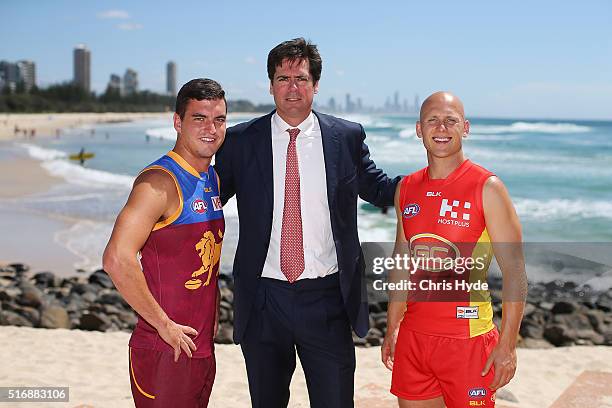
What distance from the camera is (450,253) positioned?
3170 mm

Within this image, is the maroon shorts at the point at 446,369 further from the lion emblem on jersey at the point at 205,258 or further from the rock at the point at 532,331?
the rock at the point at 532,331

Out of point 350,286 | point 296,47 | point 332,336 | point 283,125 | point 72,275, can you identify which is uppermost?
point 296,47

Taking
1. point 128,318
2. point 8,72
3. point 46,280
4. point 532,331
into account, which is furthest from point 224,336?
point 8,72

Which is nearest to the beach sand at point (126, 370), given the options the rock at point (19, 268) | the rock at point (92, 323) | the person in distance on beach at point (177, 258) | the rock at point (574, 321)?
the rock at point (92, 323)

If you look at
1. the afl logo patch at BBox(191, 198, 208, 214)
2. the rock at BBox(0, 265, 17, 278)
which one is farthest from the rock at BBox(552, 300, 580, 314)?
the rock at BBox(0, 265, 17, 278)

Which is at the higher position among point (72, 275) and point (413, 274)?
point (413, 274)

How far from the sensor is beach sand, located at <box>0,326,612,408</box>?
572 cm

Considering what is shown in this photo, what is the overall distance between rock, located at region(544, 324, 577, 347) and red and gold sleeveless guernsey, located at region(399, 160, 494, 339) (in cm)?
580

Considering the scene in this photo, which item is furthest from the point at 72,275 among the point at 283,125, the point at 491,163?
the point at 491,163

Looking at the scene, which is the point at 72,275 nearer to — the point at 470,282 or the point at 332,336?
the point at 332,336

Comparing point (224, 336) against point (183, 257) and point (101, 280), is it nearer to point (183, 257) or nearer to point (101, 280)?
point (101, 280)

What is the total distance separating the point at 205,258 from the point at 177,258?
0.48ft

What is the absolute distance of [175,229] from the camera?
3074mm

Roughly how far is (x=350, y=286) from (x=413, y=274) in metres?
0.49
